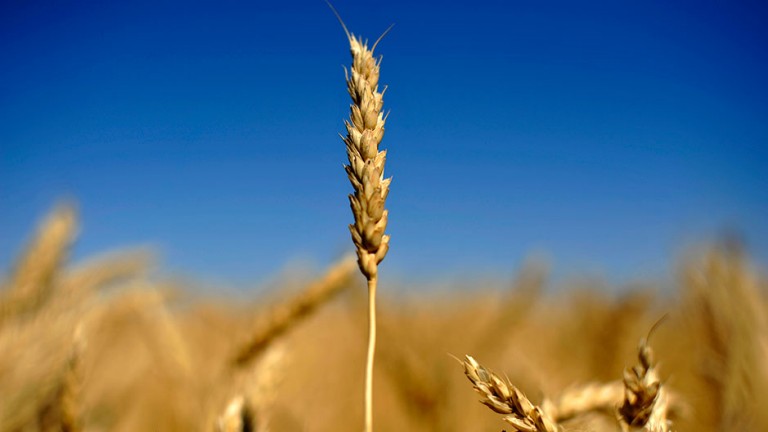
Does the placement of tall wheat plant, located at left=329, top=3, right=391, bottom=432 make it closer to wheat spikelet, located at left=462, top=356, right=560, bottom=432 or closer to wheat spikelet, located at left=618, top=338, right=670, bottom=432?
wheat spikelet, located at left=462, top=356, right=560, bottom=432

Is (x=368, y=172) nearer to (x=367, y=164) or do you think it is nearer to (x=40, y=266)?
(x=367, y=164)

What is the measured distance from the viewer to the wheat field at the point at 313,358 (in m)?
0.98

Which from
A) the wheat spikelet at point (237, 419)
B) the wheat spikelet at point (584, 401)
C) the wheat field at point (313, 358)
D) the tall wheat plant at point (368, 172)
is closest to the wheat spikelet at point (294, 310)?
the wheat field at point (313, 358)

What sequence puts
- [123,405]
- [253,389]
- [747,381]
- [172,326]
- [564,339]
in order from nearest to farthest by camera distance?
[253,389] < [747,381] < [123,405] < [172,326] < [564,339]

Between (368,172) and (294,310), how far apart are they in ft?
2.28

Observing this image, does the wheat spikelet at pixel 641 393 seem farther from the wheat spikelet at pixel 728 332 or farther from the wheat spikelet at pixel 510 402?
the wheat spikelet at pixel 728 332

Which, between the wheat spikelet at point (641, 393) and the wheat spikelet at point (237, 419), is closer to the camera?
the wheat spikelet at point (641, 393)

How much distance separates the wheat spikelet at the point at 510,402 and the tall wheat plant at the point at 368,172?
0.09 meters

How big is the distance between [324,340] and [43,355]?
184cm

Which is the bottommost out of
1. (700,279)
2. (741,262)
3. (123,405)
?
(123,405)

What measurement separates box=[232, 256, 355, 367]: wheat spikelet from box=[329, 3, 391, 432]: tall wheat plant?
65 centimetres

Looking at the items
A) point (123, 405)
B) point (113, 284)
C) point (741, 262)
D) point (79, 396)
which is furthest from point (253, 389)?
point (741, 262)

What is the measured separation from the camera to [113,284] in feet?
5.85

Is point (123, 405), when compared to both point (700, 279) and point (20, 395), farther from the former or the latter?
point (700, 279)
